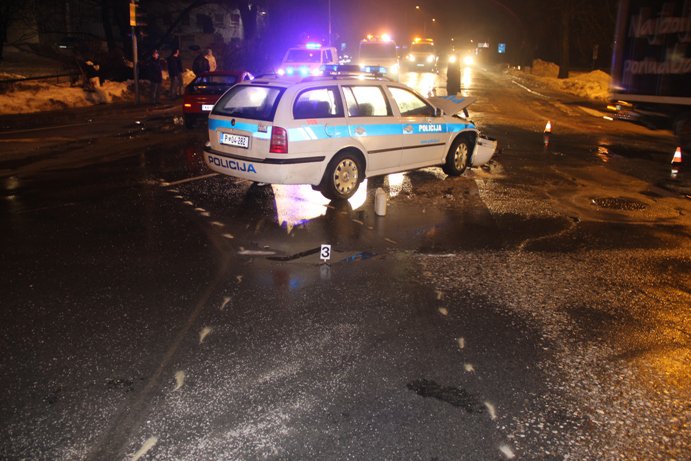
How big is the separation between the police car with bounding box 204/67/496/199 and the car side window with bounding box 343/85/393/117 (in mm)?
15

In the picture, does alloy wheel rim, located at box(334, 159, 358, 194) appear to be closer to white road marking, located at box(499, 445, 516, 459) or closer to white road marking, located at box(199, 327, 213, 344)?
white road marking, located at box(199, 327, 213, 344)

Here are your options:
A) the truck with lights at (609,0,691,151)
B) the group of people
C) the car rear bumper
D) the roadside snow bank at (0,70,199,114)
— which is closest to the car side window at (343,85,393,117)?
the car rear bumper

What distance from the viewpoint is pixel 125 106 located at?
20.5 m

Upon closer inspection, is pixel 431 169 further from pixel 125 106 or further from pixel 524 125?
pixel 125 106

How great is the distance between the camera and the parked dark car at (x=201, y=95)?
1570 cm

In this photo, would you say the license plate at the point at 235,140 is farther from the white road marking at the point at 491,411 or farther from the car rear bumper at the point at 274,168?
the white road marking at the point at 491,411

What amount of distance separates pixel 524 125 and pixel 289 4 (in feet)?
135

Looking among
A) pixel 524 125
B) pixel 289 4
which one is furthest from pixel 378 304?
pixel 289 4

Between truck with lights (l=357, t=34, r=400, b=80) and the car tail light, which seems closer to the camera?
the car tail light

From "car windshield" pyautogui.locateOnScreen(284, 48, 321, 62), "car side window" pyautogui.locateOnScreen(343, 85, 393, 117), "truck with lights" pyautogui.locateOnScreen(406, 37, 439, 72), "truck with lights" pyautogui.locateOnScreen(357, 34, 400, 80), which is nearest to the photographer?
"car side window" pyautogui.locateOnScreen(343, 85, 393, 117)

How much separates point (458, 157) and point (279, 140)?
4.02 metres

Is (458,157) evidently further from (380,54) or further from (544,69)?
(544,69)

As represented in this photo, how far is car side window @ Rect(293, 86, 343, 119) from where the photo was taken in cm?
807

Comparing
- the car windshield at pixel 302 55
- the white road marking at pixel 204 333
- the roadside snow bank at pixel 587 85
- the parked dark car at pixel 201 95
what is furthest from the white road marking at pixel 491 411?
the roadside snow bank at pixel 587 85
